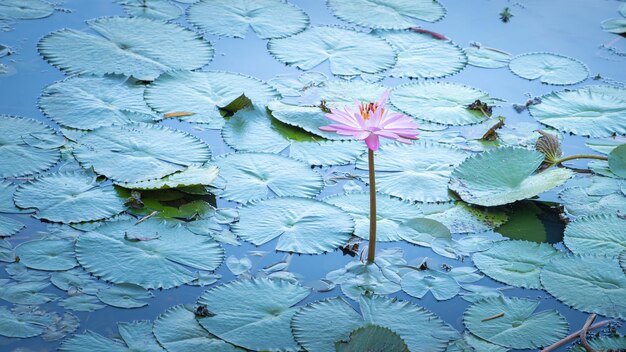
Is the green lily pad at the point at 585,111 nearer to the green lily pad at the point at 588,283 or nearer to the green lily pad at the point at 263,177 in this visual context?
the green lily pad at the point at 588,283

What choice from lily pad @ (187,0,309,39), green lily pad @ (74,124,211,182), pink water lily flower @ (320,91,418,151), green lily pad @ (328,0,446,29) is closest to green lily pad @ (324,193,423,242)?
pink water lily flower @ (320,91,418,151)

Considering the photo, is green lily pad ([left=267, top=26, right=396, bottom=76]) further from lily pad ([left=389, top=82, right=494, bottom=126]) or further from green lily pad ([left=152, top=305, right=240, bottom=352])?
green lily pad ([left=152, top=305, right=240, bottom=352])

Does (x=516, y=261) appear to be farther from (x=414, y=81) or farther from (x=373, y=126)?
(x=414, y=81)

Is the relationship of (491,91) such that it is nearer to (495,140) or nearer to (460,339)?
(495,140)

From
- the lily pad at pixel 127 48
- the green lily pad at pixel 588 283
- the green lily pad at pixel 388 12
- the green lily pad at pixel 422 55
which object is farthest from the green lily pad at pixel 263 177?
the green lily pad at pixel 388 12

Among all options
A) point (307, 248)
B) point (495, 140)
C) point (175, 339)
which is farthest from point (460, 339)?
point (495, 140)

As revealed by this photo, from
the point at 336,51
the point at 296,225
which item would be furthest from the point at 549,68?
the point at 296,225
